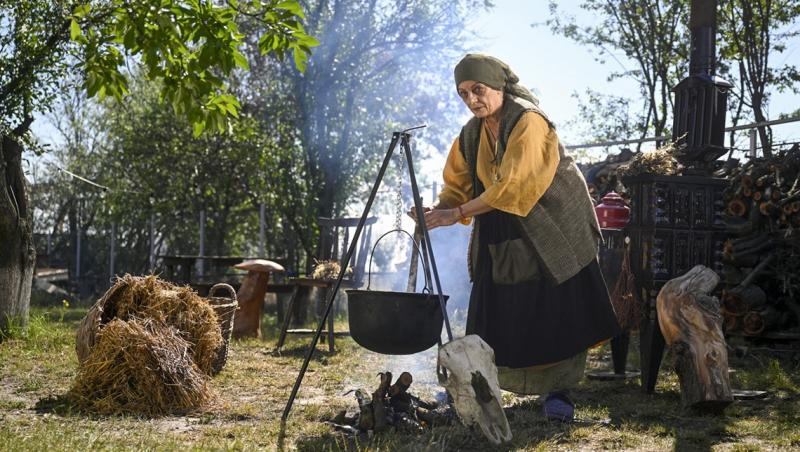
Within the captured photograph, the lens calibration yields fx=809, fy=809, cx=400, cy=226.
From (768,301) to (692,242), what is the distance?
216 cm

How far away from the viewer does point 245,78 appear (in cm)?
1689

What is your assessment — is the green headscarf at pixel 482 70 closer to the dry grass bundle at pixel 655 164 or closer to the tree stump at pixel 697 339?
the tree stump at pixel 697 339

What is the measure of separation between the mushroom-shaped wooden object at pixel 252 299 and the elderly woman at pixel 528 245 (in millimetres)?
4032

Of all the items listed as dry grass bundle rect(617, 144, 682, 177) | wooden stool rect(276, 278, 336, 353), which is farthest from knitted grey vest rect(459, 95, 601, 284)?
wooden stool rect(276, 278, 336, 353)

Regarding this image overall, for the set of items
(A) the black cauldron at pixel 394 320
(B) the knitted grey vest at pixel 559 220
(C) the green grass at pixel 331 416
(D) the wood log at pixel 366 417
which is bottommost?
(C) the green grass at pixel 331 416

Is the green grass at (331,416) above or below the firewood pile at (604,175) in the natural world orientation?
below

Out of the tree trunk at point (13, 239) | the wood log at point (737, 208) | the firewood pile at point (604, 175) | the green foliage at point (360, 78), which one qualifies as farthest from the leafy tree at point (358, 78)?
the wood log at point (737, 208)

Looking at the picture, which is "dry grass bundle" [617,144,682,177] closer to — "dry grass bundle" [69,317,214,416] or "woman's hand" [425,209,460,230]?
"woman's hand" [425,209,460,230]

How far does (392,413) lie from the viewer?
3896 millimetres

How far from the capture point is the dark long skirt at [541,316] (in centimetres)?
405

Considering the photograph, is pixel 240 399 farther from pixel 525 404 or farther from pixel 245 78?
pixel 245 78

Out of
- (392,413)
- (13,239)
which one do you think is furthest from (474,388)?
(13,239)

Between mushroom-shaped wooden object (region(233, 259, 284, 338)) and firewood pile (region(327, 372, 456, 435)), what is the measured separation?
13.1ft

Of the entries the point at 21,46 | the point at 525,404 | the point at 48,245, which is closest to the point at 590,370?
the point at 525,404
